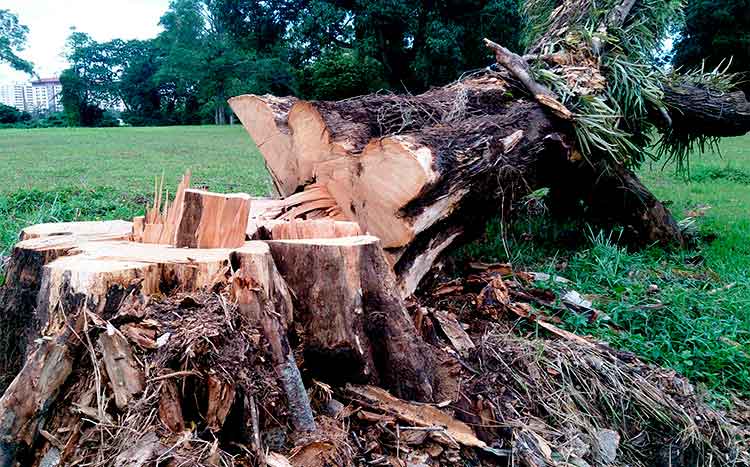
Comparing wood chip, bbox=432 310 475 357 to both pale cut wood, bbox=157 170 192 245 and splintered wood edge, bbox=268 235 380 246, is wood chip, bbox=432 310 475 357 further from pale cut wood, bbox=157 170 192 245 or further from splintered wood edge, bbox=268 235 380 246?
pale cut wood, bbox=157 170 192 245

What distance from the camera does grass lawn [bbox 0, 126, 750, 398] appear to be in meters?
2.99

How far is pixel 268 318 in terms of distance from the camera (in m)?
1.89

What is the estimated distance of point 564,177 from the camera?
4.64 meters

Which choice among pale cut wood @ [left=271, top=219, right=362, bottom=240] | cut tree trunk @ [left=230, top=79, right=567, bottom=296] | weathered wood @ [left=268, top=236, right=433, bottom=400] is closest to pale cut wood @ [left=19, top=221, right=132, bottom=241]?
pale cut wood @ [left=271, top=219, right=362, bottom=240]

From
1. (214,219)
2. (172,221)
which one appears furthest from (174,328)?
(172,221)

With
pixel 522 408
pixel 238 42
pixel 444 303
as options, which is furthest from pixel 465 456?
pixel 238 42

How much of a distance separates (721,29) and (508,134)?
77.2 feet

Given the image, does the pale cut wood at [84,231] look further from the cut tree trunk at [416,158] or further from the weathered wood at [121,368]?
the cut tree trunk at [416,158]

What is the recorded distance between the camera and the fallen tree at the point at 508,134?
2951 mm

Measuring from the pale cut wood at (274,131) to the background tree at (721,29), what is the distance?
74.8 ft

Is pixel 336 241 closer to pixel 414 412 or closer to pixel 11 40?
pixel 414 412

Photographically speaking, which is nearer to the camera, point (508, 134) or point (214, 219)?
point (214, 219)

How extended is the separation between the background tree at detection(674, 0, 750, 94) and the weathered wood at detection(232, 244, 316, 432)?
24174 mm

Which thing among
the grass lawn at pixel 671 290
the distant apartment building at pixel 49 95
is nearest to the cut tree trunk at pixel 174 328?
the grass lawn at pixel 671 290
